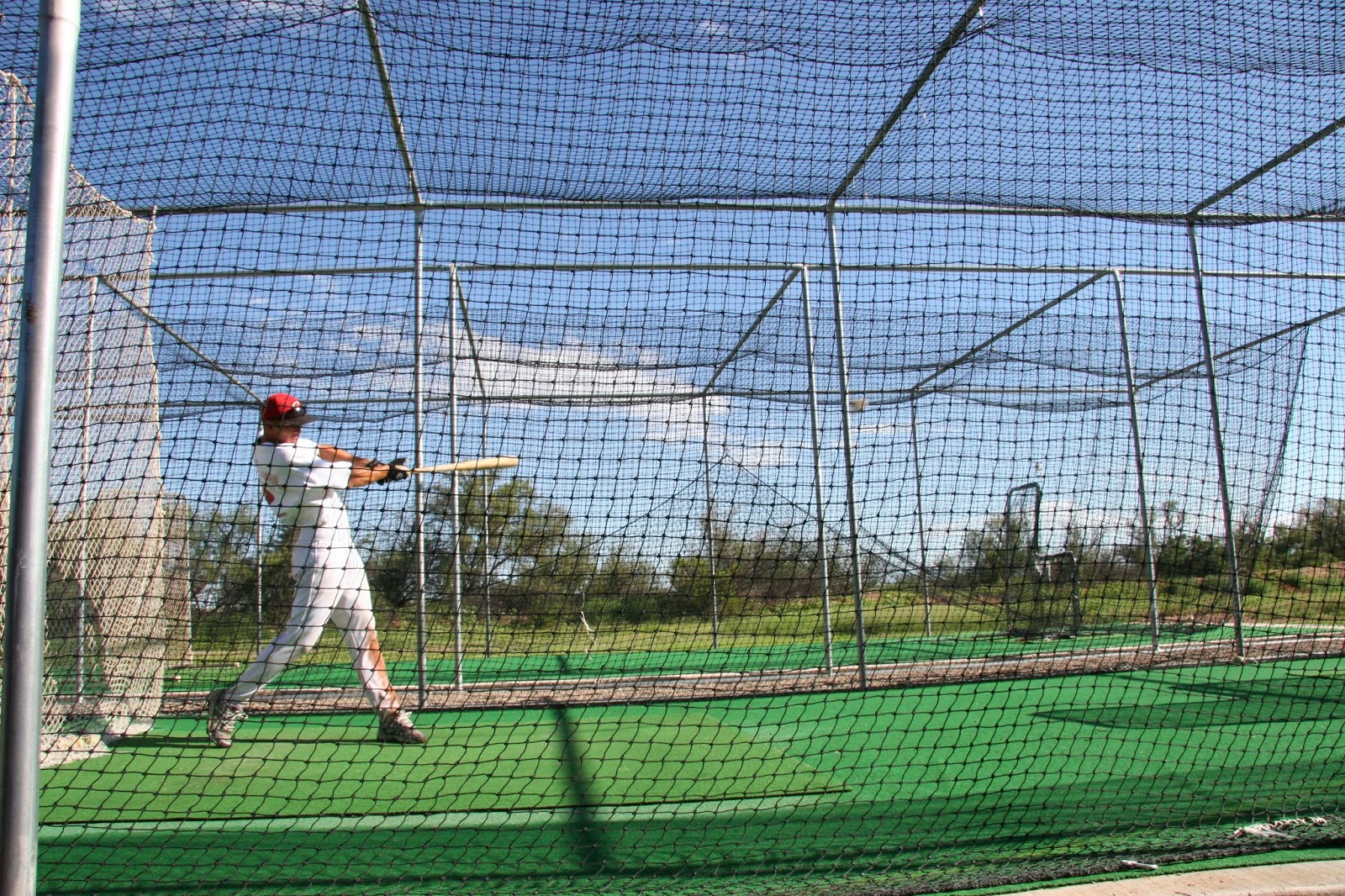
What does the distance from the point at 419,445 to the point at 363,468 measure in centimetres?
68

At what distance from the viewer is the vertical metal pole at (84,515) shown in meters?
3.41

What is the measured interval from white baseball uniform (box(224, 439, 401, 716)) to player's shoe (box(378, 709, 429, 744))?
0.04m

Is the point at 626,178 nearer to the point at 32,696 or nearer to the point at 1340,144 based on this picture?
the point at 32,696

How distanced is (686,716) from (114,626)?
2.53m

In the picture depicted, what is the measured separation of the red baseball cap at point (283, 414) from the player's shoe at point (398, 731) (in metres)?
1.24

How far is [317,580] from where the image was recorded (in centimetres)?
361

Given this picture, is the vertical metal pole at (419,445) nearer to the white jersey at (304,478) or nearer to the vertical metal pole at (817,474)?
the white jersey at (304,478)

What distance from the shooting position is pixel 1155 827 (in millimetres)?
2436

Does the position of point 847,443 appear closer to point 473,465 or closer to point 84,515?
point 473,465

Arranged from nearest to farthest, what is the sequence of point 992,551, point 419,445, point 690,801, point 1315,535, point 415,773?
1. point 690,801
2. point 415,773
3. point 419,445
4. point 1315,535
5. point 992,551

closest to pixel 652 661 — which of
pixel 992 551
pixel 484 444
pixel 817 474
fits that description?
pixel 484 444

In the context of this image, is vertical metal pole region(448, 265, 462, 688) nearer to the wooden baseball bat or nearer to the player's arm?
the wooden baseball bat

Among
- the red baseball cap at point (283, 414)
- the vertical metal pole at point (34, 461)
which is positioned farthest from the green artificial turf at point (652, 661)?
the vertical metal pole at point (34, 461)

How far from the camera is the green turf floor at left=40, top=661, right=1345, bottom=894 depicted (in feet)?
7.27
